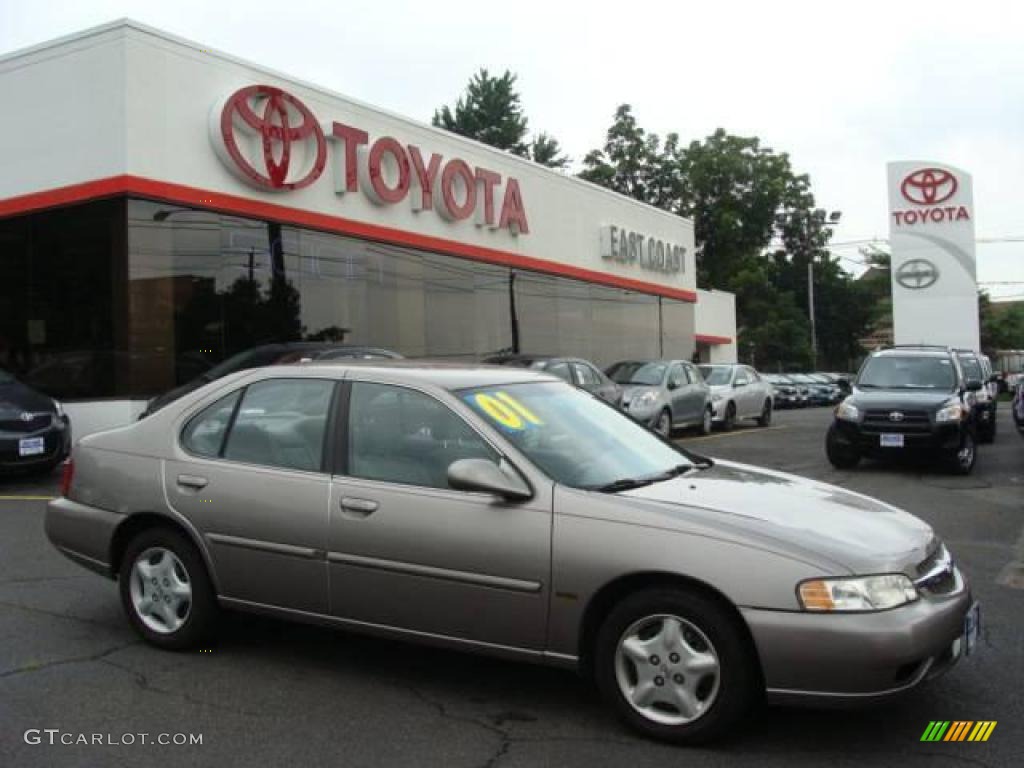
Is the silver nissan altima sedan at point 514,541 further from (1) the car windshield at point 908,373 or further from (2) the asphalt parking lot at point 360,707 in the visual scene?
(1) the car windshield at point 908,373

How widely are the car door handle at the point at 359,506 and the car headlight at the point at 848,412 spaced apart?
9.27 meters

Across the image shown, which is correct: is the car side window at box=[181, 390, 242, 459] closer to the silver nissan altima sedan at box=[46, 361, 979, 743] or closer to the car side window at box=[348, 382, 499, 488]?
the silver nissan altima sedan at box=[46, 361, 979, 743]

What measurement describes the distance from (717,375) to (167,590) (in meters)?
17.2

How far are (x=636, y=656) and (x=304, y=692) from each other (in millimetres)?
1539

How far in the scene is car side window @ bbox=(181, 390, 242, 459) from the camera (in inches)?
193

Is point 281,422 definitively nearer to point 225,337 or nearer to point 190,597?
point 190,597

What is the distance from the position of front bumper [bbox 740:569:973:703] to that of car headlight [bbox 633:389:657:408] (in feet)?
42.5

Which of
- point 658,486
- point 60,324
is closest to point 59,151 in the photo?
point 60,324

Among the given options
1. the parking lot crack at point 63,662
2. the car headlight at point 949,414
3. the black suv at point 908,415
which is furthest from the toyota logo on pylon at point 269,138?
the parking lot crack at point 63,662

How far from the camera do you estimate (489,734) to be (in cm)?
386

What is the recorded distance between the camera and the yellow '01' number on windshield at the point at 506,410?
4.36 metres

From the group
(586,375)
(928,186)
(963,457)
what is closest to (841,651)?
A: (963,457)

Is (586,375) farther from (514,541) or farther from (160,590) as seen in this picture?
(514,541)

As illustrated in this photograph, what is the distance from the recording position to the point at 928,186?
29.9 meters
